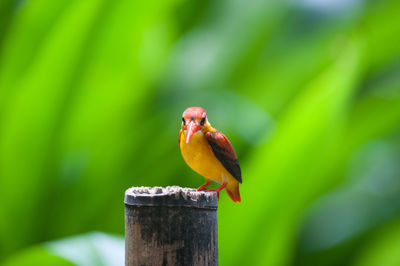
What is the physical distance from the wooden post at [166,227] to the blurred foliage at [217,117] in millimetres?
471

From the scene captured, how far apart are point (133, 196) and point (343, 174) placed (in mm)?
1605

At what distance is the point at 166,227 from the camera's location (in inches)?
22.8

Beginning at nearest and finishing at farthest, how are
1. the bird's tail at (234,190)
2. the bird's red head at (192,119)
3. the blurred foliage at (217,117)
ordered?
the bird's red head at (192,119)
the bird's tail at (234,190)
the blurred foliage at (217,117)

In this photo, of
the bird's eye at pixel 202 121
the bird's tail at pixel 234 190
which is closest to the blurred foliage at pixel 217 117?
the bird's tail at pixel 234 190

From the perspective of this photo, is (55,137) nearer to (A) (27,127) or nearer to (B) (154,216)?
(A) (27,127)

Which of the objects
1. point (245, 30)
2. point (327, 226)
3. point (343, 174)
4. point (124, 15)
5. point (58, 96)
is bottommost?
point (327, 226)

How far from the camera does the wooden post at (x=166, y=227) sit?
22.8 inches

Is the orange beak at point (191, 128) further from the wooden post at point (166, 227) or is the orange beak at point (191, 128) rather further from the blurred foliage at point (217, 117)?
the blurred foliage at point (217, 117)

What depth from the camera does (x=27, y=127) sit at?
1.46 m

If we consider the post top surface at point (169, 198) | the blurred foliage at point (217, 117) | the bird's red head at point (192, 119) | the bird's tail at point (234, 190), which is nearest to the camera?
the post top surface at point (169, 198)

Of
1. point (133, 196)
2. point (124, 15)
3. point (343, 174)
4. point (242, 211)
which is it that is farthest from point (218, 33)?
point (133, 196)

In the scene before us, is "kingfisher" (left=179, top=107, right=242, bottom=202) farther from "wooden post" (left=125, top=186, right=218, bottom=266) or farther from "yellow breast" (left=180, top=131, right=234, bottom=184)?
"wooden post" (left=125, top=186, right=218, bottom=266)

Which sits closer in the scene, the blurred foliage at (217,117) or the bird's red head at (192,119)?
Answer: the bird's red head at (192,119)

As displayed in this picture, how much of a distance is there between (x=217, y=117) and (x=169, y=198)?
4.69 ft
